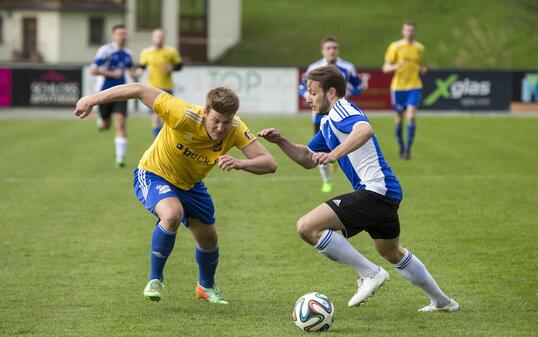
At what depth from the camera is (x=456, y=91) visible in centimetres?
3170

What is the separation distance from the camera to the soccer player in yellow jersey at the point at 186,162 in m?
6.88

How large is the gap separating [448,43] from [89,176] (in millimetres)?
35580

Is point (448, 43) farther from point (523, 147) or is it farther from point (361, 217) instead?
point (361, 217)

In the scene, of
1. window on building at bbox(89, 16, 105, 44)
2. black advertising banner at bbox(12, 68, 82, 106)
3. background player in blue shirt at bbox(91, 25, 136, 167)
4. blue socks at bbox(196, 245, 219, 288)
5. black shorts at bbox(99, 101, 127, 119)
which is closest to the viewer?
blue socks at bbox(196, 245, 219, 288)

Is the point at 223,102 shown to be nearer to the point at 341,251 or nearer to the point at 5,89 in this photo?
the point at 341,251

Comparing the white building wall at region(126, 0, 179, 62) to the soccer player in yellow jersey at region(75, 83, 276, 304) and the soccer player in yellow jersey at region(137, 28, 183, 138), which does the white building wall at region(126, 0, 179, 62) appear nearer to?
the soccer player in yellow jersey at region(137, 28, 183, 138)

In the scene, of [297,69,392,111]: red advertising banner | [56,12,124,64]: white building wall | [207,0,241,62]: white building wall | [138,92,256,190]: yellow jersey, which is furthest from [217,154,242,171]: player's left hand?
[56,12,124,64]: white building wall

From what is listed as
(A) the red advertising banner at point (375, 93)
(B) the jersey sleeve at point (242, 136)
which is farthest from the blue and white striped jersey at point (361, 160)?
(A) the red advertising banner at point (375, 93)

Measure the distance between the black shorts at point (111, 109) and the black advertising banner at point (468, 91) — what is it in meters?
15.7

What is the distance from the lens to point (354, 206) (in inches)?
268

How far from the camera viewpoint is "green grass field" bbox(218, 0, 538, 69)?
46.6 m

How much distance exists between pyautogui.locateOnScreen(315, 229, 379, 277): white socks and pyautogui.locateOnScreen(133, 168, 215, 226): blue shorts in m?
1.02

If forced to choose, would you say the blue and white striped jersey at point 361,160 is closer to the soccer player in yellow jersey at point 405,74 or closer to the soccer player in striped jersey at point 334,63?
the soccer player in striped jersey at point 334,63

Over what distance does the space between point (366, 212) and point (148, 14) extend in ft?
154
